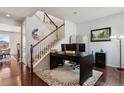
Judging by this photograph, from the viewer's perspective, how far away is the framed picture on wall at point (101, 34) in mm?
4977

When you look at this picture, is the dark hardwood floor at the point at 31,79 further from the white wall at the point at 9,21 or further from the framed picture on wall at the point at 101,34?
the white wall at the point at 9,21

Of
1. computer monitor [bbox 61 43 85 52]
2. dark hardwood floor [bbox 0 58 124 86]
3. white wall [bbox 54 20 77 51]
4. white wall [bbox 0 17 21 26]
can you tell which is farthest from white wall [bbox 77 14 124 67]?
white wall [bbox 0 17 21 26]

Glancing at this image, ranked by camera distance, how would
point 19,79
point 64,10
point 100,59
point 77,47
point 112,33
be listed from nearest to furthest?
point 19,79, point 77,47, point 64,10, point 112,33, point 100,59

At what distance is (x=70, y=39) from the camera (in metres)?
5.72

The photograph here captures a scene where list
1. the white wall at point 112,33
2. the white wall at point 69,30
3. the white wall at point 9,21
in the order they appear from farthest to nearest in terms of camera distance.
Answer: the white wall at point 69,30, the white wall at point 9,21, the white wall at point 112,33

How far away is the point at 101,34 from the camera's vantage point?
205 inches

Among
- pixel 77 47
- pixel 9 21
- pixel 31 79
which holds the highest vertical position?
pixel 9 21

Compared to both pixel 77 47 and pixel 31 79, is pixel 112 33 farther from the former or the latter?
pixel 31 79

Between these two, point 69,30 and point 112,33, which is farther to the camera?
point 69,30

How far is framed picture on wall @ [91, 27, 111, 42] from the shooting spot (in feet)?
16.3

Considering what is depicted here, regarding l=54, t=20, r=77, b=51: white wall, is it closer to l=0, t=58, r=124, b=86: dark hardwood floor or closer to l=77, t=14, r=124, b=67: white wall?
l=77, t=14, r=124, b=67: white wall

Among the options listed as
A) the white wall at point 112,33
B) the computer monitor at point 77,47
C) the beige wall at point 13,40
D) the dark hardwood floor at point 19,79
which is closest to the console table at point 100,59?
the white wall at point 112,33

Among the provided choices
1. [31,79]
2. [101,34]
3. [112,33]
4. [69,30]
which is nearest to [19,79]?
[31,79]
